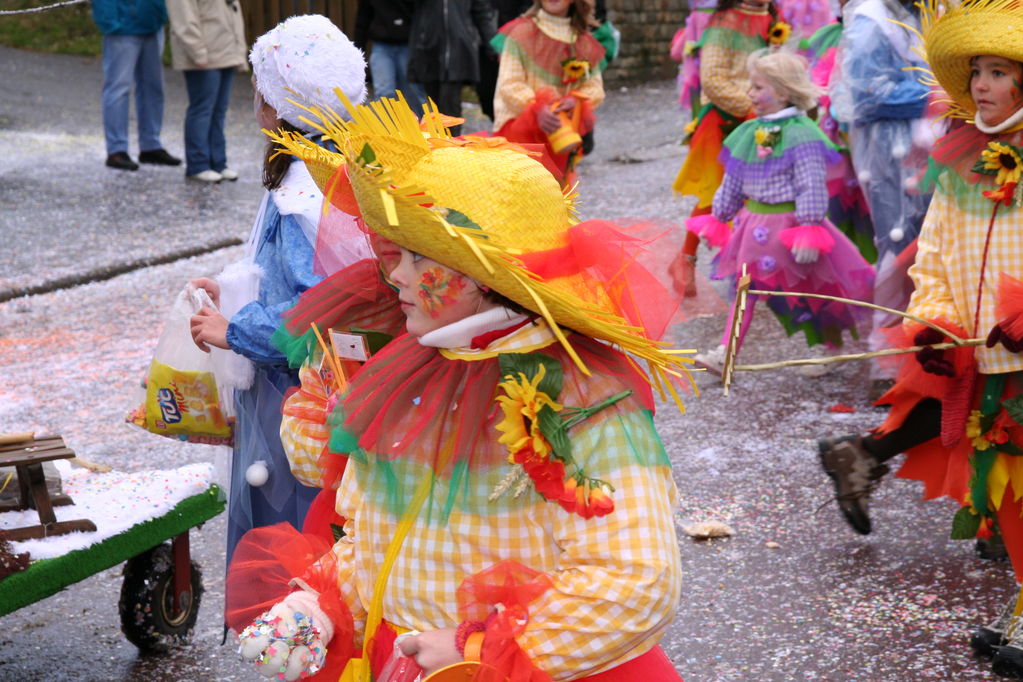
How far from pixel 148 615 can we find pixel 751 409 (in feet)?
10.8

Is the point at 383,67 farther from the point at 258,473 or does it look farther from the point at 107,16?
the point at 258,473

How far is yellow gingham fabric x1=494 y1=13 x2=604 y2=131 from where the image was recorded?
26.6 feet

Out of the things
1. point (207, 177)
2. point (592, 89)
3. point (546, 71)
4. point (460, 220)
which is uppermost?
point (460, 220)

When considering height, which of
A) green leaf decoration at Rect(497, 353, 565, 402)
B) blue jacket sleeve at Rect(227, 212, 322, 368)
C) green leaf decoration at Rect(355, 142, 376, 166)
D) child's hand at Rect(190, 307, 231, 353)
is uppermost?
green leaf decoration at Rect(355, 142, 376, 166)

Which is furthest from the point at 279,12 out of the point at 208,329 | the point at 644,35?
the point at 208,329

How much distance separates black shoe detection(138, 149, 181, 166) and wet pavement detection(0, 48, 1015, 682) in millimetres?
172

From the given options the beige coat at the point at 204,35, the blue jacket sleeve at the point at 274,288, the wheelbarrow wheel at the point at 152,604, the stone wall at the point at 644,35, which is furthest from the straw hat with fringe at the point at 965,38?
Result: the stone wall at the point at 644,35

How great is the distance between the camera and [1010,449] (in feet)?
13.1

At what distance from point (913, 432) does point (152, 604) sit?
8.06 ft

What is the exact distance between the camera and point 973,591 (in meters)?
4.41

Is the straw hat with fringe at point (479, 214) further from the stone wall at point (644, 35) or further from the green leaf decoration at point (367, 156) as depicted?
the stone wall at point (644, 35)

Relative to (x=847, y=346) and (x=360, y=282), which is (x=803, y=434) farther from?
(x=360, y=282)

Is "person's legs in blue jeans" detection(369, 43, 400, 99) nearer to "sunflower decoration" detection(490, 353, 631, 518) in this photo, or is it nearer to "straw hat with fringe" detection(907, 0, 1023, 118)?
"straw hat with fringe" detection(907, 0, 1023, 118)

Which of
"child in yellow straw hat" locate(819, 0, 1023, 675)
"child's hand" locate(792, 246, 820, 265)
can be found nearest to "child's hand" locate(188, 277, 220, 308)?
"child in yellow straw hat" locate(819, 0, 1023, 675)
